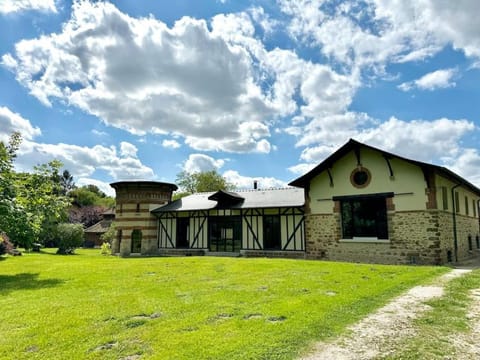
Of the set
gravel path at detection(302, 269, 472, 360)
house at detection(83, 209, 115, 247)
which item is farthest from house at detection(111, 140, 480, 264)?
house at detection(83, 209, 115, 247)

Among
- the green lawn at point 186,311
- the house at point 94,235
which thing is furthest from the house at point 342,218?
the house at point 94,235

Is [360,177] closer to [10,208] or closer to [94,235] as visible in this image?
[10,208]

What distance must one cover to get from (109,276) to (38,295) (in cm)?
255

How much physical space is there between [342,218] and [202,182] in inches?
1342

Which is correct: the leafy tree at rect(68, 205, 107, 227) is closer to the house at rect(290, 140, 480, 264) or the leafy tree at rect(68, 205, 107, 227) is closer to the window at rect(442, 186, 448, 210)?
the house at rect(290, 140, 480, 264)

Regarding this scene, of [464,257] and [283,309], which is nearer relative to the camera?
[283,309]

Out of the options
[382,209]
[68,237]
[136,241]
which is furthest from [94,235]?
[382,209]

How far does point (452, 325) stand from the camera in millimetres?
4988

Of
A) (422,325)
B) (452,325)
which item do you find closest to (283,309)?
(422,325)

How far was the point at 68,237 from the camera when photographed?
26766 mm

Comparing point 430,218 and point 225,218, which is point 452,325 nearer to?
point 430,218

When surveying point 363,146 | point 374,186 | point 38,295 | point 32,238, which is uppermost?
point 363,146

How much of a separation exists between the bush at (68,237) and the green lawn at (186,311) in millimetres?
17847

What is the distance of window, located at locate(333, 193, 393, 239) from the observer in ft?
45.8
